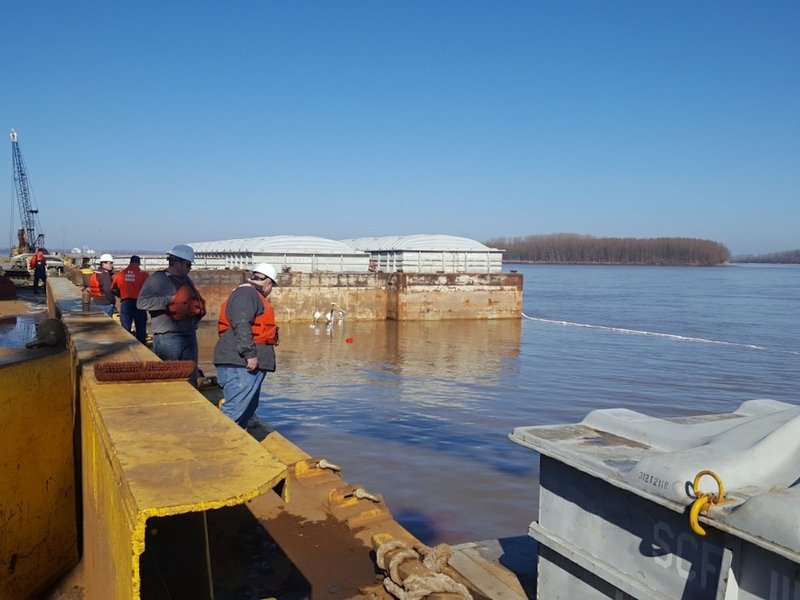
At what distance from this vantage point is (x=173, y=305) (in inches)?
256

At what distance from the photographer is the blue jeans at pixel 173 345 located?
660cm

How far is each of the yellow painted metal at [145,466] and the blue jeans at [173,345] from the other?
2751mm

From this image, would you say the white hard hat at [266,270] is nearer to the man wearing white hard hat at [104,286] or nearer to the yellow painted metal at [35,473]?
→ the yellow painted metal at [35,473]

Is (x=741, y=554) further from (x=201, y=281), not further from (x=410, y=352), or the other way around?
(x=201, y=281)

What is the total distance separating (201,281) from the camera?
22750mm

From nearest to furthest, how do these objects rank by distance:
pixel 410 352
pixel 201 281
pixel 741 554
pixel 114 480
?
pixel 114 480 → pixel 741 554 → pixel 410 352 → pixel 201 281

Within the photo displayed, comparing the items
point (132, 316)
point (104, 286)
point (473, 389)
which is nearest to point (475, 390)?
point (473, 389)

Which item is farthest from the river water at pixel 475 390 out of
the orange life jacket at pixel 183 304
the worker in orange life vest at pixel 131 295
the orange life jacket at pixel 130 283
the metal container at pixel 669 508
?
the metal container at pixel 669 508

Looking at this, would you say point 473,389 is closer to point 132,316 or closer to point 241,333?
point 132,316

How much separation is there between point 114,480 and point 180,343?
4.63 m

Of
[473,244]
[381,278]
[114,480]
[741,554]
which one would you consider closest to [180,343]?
[114,480]

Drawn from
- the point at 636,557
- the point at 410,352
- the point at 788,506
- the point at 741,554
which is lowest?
the point at 410,352

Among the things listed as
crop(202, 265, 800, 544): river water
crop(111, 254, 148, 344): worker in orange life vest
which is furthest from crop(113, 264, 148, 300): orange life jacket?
crop(202, 265, 800, 544): river water

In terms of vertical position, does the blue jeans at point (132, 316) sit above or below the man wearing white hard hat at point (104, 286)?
below
